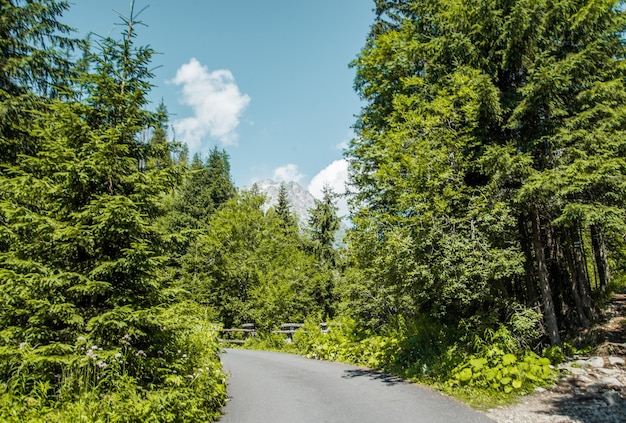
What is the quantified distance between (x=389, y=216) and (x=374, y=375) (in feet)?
14.5

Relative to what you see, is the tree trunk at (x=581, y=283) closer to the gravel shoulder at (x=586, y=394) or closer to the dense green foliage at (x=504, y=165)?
the dense green foliage at (x=504, y=165)

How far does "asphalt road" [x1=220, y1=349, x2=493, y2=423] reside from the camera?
658 centimetres

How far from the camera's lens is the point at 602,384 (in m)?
7.30

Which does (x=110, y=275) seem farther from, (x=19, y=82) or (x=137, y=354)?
(x=19, y=82)

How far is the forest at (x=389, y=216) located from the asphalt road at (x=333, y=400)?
759 mm

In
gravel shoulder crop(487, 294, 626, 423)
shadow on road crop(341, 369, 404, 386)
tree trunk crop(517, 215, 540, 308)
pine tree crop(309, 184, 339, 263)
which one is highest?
pine tree crop(309, 184, 339, 263)

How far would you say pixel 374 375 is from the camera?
1050cm

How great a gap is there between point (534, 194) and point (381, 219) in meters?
3.79

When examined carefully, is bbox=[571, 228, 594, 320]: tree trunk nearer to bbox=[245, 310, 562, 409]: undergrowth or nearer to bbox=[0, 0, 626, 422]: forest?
bbox=[0, 0, 626, 422]: forest

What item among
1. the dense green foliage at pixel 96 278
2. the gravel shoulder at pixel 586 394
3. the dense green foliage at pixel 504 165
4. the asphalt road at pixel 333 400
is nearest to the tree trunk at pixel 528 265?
the dense green foliage at pixel 504 165

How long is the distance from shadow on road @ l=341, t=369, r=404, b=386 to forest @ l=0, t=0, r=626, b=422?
49 centimetres

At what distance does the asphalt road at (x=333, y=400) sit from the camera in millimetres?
6582

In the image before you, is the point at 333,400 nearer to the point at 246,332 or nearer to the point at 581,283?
the point at 581,283

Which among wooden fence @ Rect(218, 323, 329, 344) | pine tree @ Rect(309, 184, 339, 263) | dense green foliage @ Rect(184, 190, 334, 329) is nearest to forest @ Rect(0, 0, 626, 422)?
wooden fence @ Rect(218, 323, 329, 344)
